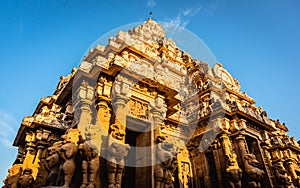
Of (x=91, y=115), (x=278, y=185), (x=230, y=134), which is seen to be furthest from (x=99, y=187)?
(x=278, y=185)

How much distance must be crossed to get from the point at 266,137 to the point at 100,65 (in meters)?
14.8

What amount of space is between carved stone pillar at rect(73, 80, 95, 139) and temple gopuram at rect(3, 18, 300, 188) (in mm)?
47

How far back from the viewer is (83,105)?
34.0 feet

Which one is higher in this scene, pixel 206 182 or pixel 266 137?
pixel 266 137

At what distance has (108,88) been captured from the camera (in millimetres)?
10586

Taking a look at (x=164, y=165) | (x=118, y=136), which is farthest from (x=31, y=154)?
(x=164, y=165)

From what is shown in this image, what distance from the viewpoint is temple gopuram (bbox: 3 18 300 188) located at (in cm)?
840

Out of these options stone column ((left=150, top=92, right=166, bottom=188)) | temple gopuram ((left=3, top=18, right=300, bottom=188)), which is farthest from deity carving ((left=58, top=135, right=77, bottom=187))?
stone column ((left=150, top=92, right=166, bottom=188))

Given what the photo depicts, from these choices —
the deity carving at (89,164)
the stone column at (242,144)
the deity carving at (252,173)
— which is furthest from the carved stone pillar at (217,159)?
the deity carving at (89,164)

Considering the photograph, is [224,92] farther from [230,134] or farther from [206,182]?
[206,182]

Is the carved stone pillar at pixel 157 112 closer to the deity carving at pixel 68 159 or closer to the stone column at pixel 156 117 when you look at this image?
the stone column at pixel 156 117

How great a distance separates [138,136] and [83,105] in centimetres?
307

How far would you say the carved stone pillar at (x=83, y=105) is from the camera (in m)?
9.91

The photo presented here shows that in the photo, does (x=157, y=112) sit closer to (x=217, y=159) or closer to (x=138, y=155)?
(x=138, y=155)
